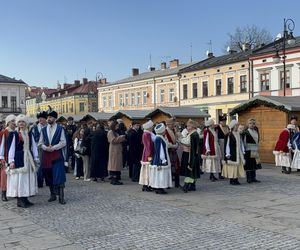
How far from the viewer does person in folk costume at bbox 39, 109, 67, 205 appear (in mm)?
9664

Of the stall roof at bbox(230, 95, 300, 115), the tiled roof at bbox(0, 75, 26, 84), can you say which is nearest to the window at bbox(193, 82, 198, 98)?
the stall roof at bbox(230, 95, 300, 115)

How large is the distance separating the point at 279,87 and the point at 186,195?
3096 centimetres

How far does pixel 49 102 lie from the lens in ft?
293

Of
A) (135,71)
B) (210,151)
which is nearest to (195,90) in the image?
(135,71)

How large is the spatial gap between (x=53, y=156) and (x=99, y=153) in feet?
11.6

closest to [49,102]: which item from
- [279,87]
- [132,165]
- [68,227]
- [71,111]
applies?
[71,111]

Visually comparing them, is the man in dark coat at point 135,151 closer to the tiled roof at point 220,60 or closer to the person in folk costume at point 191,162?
the person in folk costume at point 191,162

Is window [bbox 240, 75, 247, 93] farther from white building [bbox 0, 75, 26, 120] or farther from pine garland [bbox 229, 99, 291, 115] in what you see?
white building [bbox 0, 75, 26, 120]

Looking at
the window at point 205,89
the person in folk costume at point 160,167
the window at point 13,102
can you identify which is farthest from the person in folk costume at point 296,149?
the window at point 13,102

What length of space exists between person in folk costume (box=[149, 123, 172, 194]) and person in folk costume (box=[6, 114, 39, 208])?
281 cm

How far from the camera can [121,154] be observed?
1276 centimetres

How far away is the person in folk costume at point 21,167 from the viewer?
9289 millimetres

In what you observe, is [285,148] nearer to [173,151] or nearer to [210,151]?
[210,151]

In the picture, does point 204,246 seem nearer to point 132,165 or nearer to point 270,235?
point 270,235
